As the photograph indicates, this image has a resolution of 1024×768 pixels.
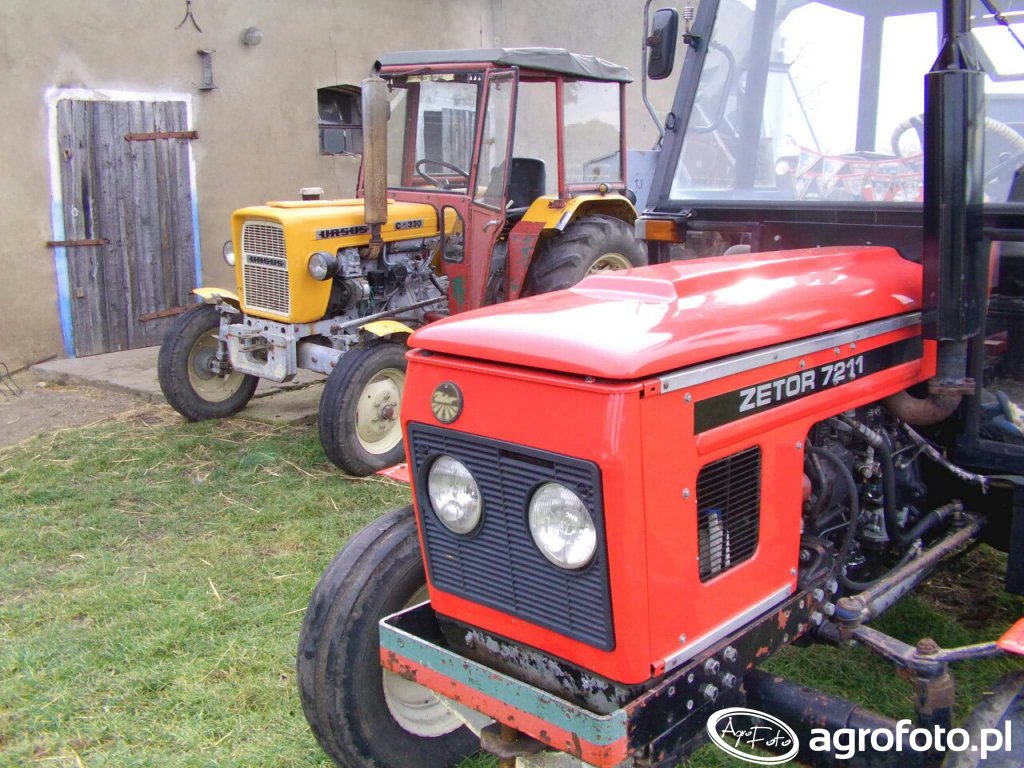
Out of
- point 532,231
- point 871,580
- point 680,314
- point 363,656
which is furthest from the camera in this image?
point 532,231

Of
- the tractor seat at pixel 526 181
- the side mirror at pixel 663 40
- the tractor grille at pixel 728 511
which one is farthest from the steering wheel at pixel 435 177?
the tractor grille at pixel 728 511

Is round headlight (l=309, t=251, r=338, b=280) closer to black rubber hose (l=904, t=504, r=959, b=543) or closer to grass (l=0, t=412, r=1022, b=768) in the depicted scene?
grass (l=0, t=412, r=1022, b=768)

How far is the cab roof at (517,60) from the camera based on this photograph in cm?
565

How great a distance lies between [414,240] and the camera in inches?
235

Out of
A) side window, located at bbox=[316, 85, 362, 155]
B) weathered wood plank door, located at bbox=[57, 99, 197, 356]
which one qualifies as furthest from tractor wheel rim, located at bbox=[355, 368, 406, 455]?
side window, located at bbox=[316, 85, 362, 155]

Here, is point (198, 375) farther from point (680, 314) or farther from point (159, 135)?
point (680, 314)

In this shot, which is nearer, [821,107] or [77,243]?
[821,107]

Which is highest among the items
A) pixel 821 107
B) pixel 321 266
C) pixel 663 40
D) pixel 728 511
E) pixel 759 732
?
pixel 663 40

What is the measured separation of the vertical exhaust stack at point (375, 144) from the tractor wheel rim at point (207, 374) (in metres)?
1.45

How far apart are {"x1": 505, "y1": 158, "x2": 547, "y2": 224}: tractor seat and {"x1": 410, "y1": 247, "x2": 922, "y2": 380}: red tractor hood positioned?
3887 millimetres

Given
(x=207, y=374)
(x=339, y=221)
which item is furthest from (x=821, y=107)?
(x=207, y=374)

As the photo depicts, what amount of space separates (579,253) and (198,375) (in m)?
2.52

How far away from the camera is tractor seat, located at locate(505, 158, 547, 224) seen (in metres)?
6.37

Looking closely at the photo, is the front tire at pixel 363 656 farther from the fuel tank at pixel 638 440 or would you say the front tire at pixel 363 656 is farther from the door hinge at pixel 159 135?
the door hinge at pixel 159 135
